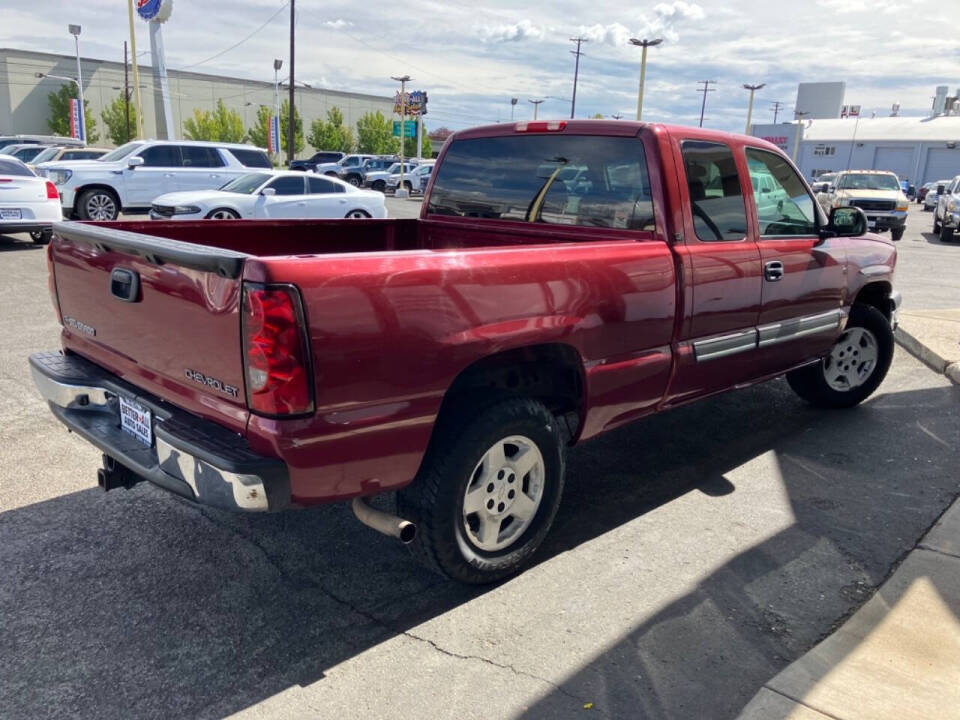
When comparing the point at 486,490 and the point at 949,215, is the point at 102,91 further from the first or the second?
the point at 486,490

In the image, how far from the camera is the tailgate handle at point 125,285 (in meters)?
3.03

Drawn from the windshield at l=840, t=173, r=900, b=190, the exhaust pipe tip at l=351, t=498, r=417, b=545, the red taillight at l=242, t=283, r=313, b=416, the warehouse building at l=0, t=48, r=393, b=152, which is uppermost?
the warehouse building at l=0, t=48, r=393, b=152

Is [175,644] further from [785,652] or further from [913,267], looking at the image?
[913,267]

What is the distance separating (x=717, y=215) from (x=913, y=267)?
13.4m

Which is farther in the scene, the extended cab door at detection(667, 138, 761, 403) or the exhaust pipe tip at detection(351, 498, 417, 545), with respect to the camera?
the extended cab door at detection(667, 138, 761, 403)

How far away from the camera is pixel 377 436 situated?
2779mm

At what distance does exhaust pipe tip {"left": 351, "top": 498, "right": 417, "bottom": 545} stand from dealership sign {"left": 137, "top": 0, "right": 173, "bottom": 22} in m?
40.7

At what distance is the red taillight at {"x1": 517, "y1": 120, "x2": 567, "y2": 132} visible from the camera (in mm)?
4262

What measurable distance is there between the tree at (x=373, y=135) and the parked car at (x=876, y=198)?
216ft

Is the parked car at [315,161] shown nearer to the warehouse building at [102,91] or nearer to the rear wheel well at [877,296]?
the warehouse building at [102,91]

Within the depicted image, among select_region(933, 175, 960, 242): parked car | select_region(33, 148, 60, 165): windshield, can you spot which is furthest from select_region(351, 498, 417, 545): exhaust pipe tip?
select_region(33, 148, 60, 165): windshield

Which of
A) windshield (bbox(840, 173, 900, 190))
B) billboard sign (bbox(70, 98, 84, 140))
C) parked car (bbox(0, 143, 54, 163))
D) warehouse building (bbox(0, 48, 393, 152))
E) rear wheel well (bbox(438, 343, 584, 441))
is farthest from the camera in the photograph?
warehouse building (bbox(0, 48, 393, 152))

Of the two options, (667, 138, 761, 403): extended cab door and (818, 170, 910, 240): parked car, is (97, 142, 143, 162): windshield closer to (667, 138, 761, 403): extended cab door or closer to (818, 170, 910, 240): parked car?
(667, 138, 761, 403): extended cab door

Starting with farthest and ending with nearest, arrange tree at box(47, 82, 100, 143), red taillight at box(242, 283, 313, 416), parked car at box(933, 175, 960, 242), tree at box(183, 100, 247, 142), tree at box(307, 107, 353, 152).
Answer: tree at box(307, 107, 353, 152) → tree at box(183, 100, 247, 142) → tree at box(47, 82, 100, 143) → parked car at box(933, 175, 960, 242) → red taillight at box(242, 283, 313, 416)
